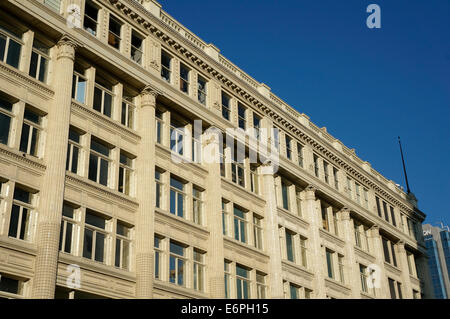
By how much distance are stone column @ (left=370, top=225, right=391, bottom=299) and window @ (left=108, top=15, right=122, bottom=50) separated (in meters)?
30.5

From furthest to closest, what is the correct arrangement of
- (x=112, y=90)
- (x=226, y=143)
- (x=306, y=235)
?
(x=306, y=235) → (x=226, y=143) → (x=112, y=90)

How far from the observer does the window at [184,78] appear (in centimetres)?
3538

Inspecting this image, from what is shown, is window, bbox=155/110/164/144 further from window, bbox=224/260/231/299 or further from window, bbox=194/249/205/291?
window, bbox=224/260/231/299

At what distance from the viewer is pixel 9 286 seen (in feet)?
72.9

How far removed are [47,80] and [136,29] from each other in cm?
755

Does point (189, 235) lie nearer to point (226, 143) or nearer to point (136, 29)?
point (226, 143)

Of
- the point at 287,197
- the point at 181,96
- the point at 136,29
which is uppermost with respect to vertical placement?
the point at 136,29

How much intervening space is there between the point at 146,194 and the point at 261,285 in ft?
37.2

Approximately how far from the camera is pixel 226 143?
37.6 m

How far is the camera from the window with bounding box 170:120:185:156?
33.4 metres

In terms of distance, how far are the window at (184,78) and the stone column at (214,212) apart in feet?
9.91

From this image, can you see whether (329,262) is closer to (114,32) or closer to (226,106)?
(226,106)

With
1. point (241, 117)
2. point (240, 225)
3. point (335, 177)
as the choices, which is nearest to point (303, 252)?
point (240, 225)
